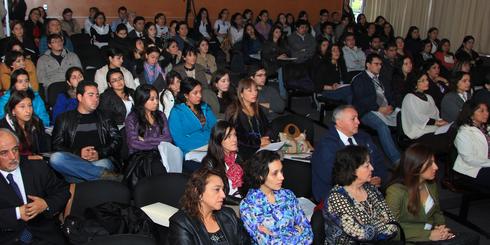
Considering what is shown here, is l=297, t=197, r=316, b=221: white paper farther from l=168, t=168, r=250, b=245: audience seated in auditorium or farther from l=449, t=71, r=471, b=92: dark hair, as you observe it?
l=449, t=71, r=471, b=92: dark hair

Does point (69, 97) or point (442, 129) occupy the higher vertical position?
point (69, 97)

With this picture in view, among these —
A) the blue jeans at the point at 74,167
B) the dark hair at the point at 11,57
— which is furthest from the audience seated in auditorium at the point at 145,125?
the dark hair at the point at 11,57

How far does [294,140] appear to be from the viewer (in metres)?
4.52

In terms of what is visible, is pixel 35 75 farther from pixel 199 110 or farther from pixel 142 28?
pixel 142 28

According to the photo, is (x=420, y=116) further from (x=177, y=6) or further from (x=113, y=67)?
(x=177, y=6)

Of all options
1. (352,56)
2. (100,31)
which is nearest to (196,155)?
(352,56)

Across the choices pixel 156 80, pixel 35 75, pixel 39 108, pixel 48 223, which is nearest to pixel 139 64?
pixel 156 80

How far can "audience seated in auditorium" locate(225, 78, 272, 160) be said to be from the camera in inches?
177

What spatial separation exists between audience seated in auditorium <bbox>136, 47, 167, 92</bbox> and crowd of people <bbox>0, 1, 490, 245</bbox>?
0.02 m

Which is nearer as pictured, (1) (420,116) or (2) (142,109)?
(2) (142,109)

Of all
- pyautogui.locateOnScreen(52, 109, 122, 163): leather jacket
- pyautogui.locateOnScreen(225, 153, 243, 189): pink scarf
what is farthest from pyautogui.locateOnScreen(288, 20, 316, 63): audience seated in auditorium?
pyautogui.locateOnScreen(225, 153, 243, 189): pink scarf

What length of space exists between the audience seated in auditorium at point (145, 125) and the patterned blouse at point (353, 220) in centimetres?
181

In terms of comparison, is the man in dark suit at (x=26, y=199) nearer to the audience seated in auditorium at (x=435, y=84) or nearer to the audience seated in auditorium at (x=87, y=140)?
the audience seated in auditorium at (x=87, y=140)

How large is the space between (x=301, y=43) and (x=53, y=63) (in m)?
4.72
